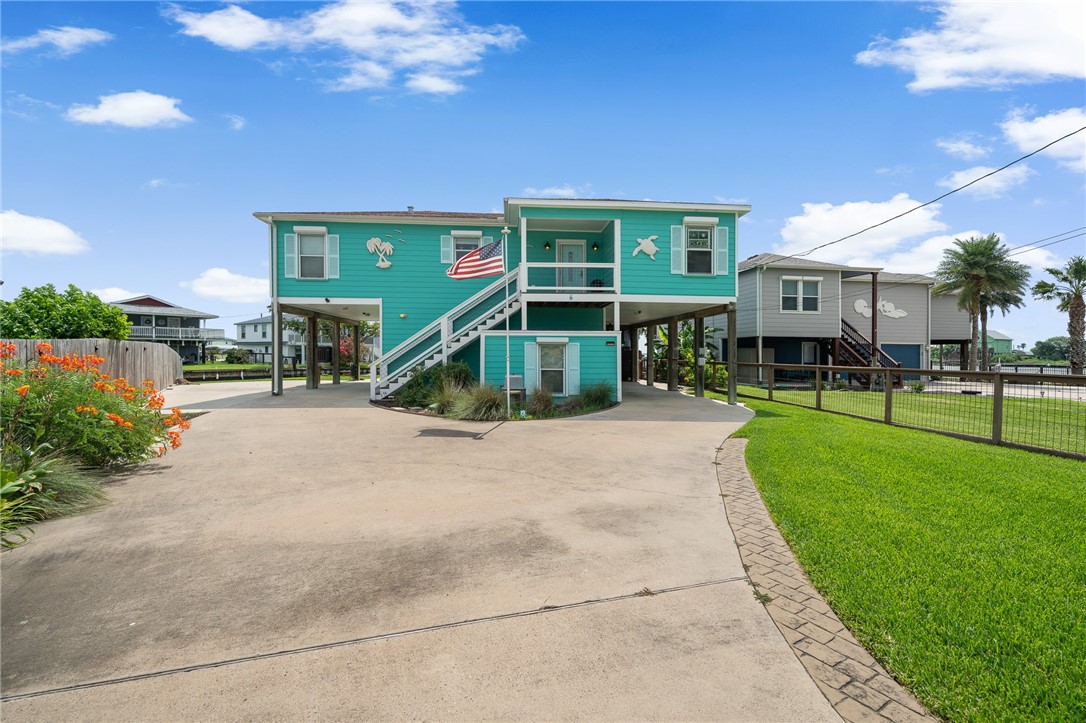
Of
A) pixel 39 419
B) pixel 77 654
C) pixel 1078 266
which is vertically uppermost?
pixel 1078 266

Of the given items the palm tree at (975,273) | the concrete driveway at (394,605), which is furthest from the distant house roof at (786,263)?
the concrete driveway at (394,605)

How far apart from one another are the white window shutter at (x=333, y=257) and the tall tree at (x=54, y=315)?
567 inches

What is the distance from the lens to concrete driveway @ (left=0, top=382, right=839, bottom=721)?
2.44m

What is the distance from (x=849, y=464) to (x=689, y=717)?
561 cm

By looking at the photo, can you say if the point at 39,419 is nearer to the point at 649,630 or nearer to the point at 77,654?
the point at 77,654

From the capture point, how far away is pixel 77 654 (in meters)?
2.80

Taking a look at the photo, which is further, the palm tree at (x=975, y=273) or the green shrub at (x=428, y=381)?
the palm tree at (x=975, y=273)

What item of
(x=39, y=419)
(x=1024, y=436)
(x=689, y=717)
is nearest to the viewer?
(x=689, y=717)

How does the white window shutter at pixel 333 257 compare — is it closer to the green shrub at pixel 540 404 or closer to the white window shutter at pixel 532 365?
the white window shutter at pixel 532 365

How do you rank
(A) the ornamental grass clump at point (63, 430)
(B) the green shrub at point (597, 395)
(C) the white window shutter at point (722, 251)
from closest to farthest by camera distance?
(A) the ornamental grass clump at point (63, 430) < (B) the green shrub at point (597, 395) < (C) the white window shutter at point (722, 251)

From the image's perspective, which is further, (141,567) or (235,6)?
(235,6)

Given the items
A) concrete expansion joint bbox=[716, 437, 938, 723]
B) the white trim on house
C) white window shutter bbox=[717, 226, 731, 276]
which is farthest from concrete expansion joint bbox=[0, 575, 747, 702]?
white window shutter bbox=[717, 226, 731, 276]

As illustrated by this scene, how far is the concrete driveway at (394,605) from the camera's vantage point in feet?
8.00

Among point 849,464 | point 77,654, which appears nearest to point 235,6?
point 77,654
